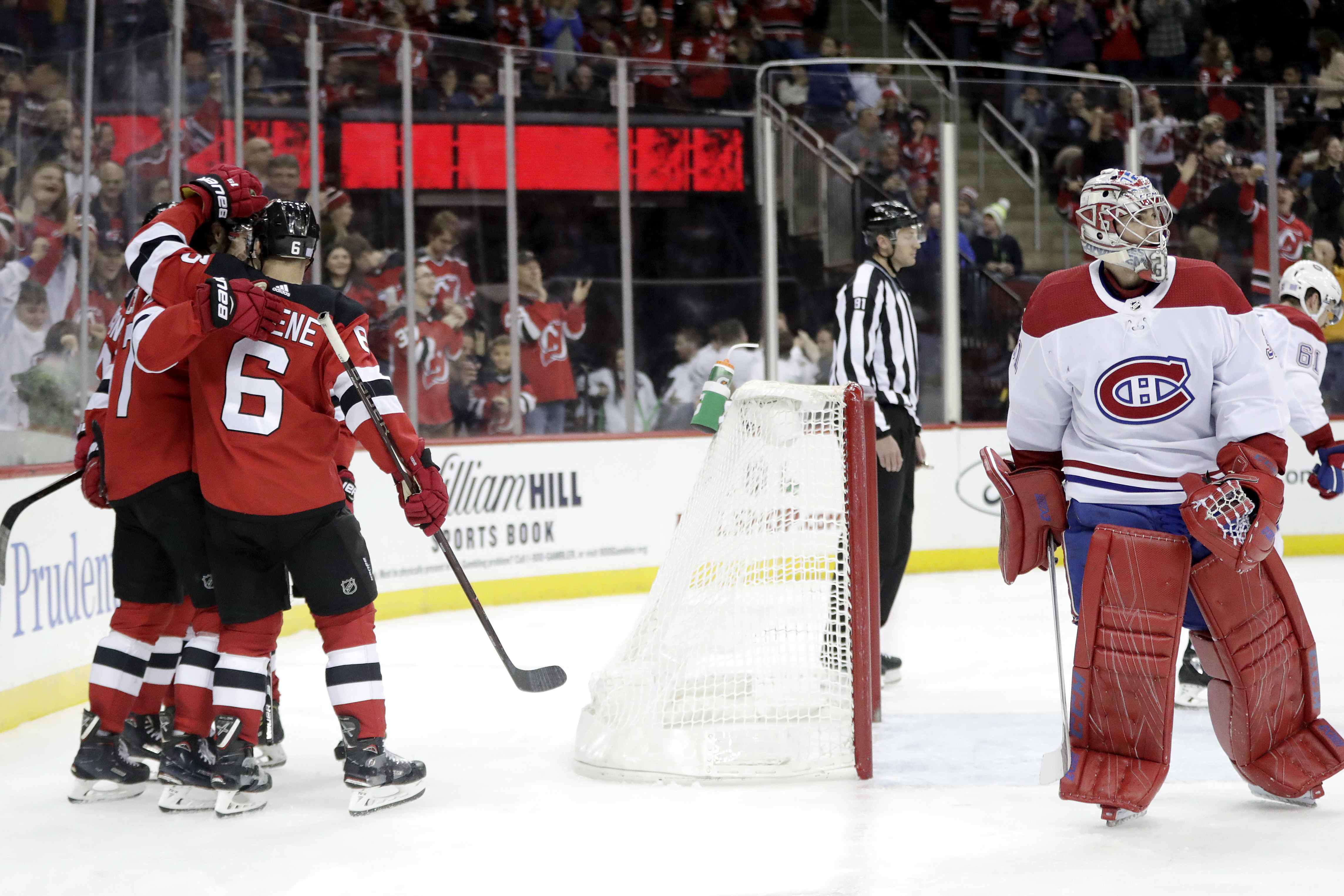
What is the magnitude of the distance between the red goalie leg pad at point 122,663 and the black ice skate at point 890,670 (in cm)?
213

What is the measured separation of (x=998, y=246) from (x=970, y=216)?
216mm

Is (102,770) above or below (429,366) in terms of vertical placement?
below

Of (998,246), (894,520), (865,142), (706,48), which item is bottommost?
(894,520)

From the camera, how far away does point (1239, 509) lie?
2584mm

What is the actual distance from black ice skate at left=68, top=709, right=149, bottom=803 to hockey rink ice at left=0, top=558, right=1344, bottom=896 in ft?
0.14

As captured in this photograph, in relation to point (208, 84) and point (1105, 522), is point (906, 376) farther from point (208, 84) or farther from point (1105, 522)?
point (208, 84)

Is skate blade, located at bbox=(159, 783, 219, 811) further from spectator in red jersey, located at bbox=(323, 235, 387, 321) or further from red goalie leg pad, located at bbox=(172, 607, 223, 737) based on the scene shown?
spectator in red jersey, located at bbox=(323, 235, 387, 321)

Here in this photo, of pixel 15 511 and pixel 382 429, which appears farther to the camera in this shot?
pixel 15 511

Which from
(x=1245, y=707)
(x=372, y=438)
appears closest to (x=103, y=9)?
(x=372, y=438)

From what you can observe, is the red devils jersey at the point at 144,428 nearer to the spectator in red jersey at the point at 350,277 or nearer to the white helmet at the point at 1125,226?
the white helmet at the point at 1125,226

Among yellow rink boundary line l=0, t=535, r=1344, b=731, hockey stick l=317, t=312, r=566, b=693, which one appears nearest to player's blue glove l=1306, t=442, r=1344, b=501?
yellow rink boundary line l=0, t=535, r=1344, b=731

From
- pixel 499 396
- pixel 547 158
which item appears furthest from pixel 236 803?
pixel 547 158

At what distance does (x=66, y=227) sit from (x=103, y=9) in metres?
0.77

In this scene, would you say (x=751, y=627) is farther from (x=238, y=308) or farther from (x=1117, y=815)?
(x=238, y=308)
